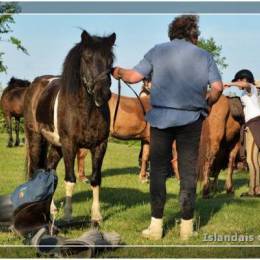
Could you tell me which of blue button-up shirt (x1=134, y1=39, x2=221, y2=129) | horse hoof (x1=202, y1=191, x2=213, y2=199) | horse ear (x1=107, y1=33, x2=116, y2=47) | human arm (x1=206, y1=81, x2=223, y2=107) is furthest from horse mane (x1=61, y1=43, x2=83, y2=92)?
horse hoof (x1=202, y1=191, x2=213, y2=199)

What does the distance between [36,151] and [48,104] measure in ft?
3.76

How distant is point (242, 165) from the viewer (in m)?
12.1

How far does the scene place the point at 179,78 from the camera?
5438 mm

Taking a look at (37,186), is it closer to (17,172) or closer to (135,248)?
(135,248)

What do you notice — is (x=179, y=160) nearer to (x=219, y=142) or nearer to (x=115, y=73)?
(x=115, y=73)

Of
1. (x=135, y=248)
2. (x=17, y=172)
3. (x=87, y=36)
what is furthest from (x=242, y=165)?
(x=135, y=248)

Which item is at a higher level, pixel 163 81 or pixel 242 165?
pixel 163 81

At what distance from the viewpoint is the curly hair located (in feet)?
18.3

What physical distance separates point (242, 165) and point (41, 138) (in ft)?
17.3

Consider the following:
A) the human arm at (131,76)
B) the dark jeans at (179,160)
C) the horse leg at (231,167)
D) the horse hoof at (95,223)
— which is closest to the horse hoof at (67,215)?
the horse hoof at (95,223)

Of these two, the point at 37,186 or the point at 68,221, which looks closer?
the point at 37,186

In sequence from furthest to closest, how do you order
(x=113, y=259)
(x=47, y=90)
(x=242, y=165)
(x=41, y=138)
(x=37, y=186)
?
(x=242, y=165) < (x=41, y=138) < (x=47, y=90) < (x=37, y=186) < (x=113, y=259)

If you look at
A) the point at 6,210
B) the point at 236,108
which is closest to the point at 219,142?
the point at 236,108

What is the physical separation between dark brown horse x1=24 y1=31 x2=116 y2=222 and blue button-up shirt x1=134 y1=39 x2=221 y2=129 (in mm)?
745
